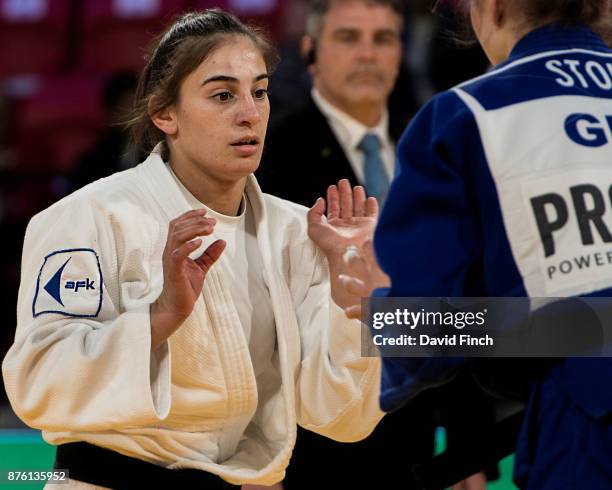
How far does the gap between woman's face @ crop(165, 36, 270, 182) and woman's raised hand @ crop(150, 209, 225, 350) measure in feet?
1.33

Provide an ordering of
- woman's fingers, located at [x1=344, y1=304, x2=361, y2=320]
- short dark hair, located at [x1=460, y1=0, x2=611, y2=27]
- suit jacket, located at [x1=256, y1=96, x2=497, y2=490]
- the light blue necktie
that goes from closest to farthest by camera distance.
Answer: short dark hair, located at [x1=460, y1=0, x2=611, y2=27] < woman's fingers, located at [x1=344, y1=304, x2=361, y2=320] < suit jacket, located at [x1=256, y1=96, x2=497, y2=490] < the light blue necktie

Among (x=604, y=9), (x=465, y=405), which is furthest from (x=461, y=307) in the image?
(x=465, y=405)

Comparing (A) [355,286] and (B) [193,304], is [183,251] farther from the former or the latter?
(A) [355,286]

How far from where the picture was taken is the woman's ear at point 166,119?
3182mm

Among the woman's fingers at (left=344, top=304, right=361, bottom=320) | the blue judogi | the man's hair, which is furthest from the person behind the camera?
the man's hair

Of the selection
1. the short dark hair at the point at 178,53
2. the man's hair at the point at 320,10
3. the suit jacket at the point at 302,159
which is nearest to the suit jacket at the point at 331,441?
the suit jacket at the point at 302,159

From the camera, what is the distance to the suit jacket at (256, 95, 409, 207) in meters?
4.15

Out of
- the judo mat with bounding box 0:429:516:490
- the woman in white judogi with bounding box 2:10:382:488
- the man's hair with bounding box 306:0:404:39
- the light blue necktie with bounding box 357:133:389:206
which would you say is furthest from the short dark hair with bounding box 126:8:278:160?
the judo mat with bounding box 0:429:516:490

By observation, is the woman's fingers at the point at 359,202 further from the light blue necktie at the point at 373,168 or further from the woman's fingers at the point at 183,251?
the light blue necktie at the point at 373,168

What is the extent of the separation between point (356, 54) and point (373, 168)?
0.49m

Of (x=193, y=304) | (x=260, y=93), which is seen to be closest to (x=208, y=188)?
(x=260, y=93)

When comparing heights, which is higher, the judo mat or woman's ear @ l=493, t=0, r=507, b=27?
woman's ear @ l=493, t=0, r=507, b=27

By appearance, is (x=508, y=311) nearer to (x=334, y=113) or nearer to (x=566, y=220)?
(x=566, y=220)

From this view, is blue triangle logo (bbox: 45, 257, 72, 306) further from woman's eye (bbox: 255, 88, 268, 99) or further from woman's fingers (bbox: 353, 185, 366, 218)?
woman's fingers (bbox: 353, 185, 366, 218)
